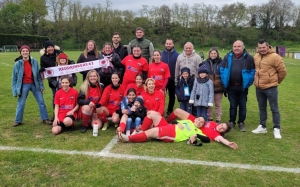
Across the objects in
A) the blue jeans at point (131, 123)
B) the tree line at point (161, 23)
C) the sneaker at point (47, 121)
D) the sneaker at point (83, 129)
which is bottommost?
the sneaker at point (83, 129)

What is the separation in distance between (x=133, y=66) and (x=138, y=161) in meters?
2.77

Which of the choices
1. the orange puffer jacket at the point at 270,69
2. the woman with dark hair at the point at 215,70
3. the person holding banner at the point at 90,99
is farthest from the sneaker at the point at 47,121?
the orange puffer jacket at the point at 270,69

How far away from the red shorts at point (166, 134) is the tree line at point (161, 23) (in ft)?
205

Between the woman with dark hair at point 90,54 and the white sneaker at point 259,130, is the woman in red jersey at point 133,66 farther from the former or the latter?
Result: the white sneaker at point 259,130

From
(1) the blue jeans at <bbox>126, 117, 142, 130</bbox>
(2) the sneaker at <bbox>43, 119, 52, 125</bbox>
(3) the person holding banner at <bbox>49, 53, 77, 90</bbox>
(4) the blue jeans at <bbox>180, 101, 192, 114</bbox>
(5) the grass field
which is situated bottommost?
(5) the grass field

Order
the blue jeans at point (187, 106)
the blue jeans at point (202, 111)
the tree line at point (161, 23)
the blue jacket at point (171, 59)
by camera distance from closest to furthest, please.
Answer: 1. the blue jeans at point (202, 111)
2. the blue jeans at point (187, 106)
3. the blue jacket at point (171, 59)
4. the tree line at point (161, 23)

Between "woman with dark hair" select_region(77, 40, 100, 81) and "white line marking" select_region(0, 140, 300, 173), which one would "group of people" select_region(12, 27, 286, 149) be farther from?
"white line marking" select_region(0, 140, 300, 173)

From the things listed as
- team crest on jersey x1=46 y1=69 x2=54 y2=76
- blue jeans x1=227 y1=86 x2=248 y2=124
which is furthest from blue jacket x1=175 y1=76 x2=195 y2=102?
team crest on jersey x1=46 y1=69 x2=54 y2=76

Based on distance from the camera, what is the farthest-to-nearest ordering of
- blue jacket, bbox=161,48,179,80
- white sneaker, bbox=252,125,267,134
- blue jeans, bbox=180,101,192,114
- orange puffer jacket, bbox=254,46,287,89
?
blue jacket, bbox=161,48,179,80
blue jeans, bbox=180,101,192,114
white sneaker, bbox=252,125,267,134
orange puffer jacket, bbox=254,46,287,89

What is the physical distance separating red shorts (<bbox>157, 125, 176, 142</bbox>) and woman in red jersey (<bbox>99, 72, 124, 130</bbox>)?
1248 millimetres

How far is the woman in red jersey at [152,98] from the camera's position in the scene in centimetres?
587

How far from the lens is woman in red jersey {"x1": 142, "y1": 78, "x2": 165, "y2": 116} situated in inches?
231

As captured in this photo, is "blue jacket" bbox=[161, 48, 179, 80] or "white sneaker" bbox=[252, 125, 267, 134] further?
"blue jacket" bbox=[161, 48, 179, 80]

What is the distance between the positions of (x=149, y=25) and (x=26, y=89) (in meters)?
71.3
